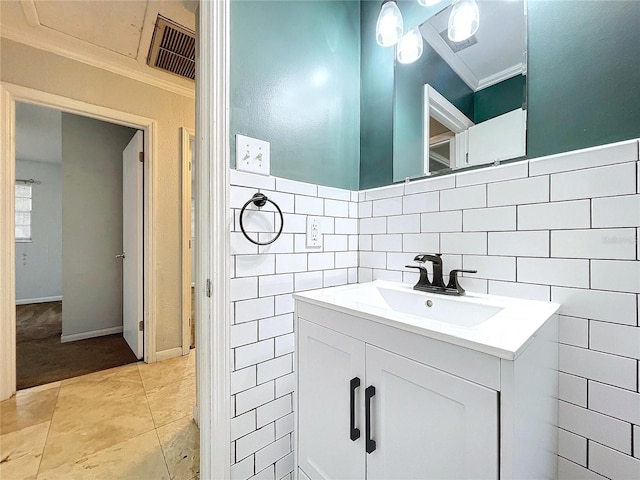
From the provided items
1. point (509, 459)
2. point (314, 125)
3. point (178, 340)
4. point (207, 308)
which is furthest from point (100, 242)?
point (509, 459)

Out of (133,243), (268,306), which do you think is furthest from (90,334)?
(268,306)

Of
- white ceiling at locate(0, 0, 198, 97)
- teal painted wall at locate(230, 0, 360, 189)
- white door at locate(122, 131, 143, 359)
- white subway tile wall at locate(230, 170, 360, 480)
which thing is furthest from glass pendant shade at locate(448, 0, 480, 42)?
white door at locate(122, 131, 143, 359)

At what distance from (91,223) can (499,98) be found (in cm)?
373

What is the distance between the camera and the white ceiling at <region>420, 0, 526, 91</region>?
0.91 metres

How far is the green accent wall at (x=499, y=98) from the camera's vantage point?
89 centimetres

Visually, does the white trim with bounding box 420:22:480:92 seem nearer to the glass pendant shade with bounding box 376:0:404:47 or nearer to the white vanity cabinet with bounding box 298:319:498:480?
the glass pendant shade with bounding box 376:0:404:47

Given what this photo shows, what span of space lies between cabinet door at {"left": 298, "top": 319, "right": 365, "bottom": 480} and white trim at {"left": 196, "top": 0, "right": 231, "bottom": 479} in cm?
27

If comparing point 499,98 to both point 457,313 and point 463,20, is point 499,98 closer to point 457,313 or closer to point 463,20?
point 463,20

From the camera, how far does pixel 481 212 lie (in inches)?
37.4

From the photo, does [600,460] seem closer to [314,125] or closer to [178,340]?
[314,125]

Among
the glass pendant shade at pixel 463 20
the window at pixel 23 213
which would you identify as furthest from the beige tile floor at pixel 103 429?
the window at pixel 23 213

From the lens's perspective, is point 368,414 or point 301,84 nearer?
point 368,414

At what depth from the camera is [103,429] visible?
1.48 meters

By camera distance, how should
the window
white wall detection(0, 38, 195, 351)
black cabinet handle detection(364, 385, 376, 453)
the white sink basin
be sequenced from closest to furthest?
black cabinet handle detection(364, 385, 376, 453) < the white sink basin < white wall detection(0, 38, 195, 351) < the window
